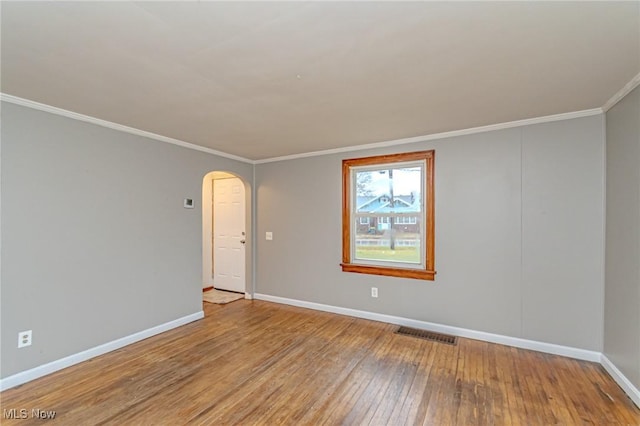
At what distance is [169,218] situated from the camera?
3.67 metres

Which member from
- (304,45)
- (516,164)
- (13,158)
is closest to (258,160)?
(13,158)

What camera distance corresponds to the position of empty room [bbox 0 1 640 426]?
1.65 m

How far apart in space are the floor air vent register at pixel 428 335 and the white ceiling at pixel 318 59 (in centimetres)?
244

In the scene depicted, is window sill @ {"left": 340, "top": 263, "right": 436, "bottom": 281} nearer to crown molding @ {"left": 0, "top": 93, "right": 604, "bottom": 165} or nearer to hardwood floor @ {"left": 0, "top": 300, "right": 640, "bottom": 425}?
hardwood floor @ {"left": 0, "top": 300, "right": 640, "bottom": 425}

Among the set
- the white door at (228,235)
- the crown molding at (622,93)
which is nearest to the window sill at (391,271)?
the white door at (228,235)

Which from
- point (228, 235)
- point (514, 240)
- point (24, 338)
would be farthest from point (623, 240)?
point (228, 235)

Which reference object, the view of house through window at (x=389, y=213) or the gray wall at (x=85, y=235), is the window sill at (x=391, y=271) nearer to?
the view of house through window at (x=389, y=213)

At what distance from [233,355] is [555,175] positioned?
379 centimetres

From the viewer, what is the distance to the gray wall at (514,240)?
9.28ft

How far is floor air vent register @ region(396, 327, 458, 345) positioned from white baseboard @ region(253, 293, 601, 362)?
0.07m

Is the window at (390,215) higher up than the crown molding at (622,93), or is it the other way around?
the crown molding at (622,93)

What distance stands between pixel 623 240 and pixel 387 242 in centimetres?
222

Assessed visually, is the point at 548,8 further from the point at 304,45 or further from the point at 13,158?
the point at 13,158

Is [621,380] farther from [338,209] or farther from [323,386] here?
[338,209]
